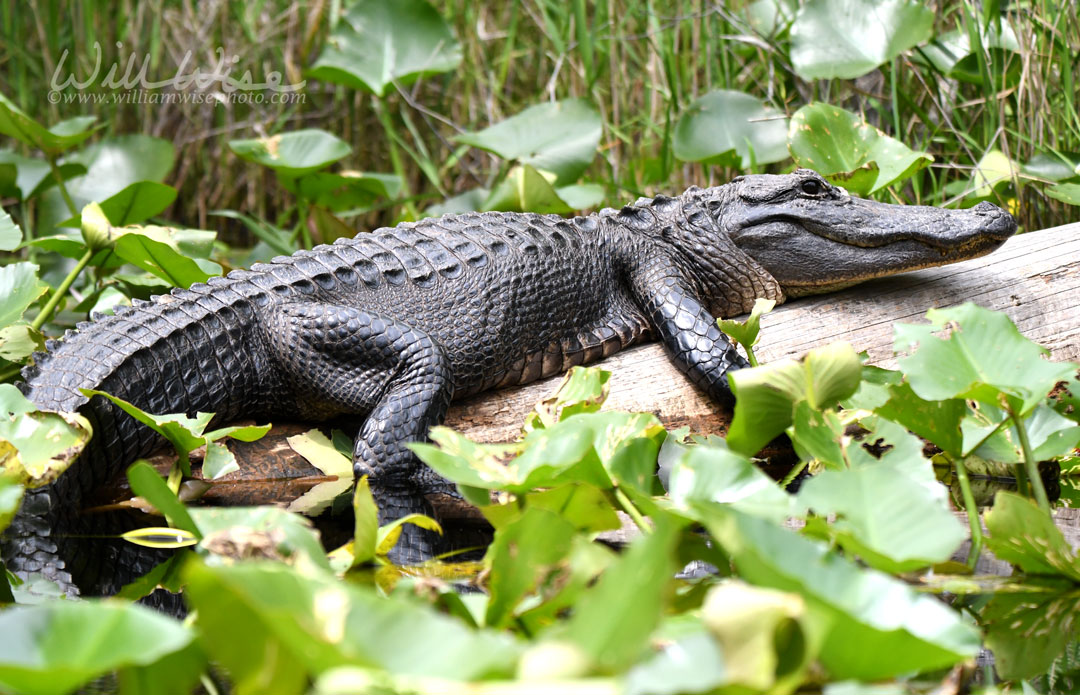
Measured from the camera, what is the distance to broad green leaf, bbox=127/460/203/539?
4.64ft

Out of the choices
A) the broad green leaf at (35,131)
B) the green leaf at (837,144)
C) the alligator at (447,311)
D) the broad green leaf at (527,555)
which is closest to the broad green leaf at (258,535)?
the broad green leaf at (527,555)

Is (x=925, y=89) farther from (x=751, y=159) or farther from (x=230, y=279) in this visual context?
(x=230, y=279)

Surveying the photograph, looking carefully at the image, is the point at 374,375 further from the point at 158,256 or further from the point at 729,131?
the point at 729,131

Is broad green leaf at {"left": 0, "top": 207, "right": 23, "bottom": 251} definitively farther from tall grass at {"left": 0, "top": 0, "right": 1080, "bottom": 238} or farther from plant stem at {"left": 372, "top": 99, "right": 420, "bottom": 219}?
tall grass at {"left": 0, "top": 0, "right": 1080, "bottom": 238}

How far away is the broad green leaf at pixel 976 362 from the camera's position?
1.57m

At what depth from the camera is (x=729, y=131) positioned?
3980 millimetres

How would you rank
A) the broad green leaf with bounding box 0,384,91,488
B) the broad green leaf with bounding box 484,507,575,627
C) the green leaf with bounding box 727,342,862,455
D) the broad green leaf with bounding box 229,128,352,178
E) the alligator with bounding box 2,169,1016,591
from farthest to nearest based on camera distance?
the broad green leaf with bounding box 229,128,352,178 → the alligator with bounding box 2,169,1016,591 → the broad green leaf with bounding box 0,384,91,488 → the green leaf with bounding box 727,342,862,455 → the broad green leaf with bounding box 484,507,575,627

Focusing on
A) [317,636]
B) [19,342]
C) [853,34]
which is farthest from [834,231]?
[317,636]

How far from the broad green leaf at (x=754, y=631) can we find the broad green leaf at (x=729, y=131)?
3.17 metres

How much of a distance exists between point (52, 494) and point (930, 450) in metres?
2.36

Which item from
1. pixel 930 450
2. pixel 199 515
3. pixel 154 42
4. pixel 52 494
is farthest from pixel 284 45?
pixel 199 515

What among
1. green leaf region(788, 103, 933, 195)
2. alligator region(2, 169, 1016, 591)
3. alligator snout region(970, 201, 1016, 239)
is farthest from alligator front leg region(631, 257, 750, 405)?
alligator snout region(970, 201, 1016, 239)

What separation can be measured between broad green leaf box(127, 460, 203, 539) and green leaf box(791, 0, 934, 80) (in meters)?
3.01

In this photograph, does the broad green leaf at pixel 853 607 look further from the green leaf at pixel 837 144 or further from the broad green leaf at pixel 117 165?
the broad green leaf at pixel 117 165
